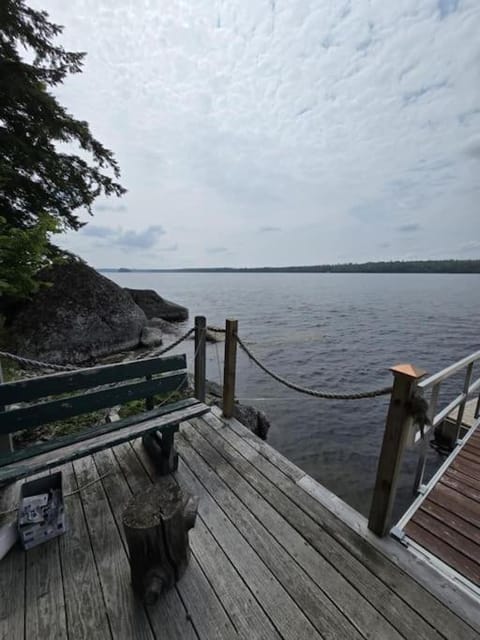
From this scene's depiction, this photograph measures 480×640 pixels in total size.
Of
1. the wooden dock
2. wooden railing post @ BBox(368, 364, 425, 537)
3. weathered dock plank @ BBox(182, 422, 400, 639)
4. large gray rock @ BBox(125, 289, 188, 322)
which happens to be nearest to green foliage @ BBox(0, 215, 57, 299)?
weathered dock plank @ BBox(182, 422, 400, 639)

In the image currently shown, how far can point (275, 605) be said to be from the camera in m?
1.67

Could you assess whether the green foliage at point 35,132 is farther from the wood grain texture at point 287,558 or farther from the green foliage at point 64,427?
the wood grain texture at point 287,558

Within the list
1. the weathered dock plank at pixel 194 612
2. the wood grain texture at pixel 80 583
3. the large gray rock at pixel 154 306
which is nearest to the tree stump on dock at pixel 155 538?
the weathered dock plank at pixel 194 612

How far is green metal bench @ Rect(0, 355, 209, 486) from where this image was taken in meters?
2.12

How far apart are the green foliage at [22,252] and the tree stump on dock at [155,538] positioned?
358 centimetres

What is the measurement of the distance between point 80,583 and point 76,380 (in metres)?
1.34

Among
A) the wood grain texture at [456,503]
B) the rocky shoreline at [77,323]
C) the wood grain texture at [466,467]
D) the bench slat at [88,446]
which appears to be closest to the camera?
the bench slat at [88,446]

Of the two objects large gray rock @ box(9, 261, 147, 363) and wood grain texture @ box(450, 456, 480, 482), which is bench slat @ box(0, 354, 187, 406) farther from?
large gray rock @ box(9, 261, 147, 363)

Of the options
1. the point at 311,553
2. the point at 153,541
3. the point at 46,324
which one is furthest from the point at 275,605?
the point at 46,324

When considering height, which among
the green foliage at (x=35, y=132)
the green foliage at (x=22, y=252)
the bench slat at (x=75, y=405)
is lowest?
the bench slat at (x=75, y=405)

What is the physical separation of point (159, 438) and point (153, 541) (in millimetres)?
1263

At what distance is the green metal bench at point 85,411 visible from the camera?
212 centimetres

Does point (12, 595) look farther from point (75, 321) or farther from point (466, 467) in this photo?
point (75, 321)

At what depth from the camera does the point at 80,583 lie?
1762mm
